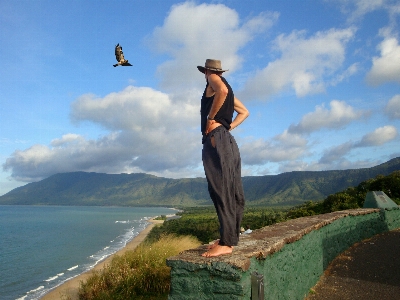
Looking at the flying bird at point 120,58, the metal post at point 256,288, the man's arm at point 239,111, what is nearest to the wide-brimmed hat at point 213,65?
the man's arm at point 239,111

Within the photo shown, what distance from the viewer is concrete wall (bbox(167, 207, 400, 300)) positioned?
278cm

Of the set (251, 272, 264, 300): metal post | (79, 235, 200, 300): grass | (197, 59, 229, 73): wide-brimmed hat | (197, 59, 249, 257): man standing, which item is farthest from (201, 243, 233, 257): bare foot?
(79, 235, 200, 300): grass

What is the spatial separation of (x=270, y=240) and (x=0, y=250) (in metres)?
40.3

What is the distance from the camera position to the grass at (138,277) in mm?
8375

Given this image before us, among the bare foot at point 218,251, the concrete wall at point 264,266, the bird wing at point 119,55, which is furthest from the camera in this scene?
the bird wing at point 119,55

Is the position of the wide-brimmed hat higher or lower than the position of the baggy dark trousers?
higher

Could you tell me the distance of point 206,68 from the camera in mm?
3283

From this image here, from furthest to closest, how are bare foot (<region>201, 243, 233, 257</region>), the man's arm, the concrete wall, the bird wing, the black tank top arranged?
the bird wing → the man's arm → the black tank top → bare foot (<region>201, 243, 233, 257</region>) → the concrete wall

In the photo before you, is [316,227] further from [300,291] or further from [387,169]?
[387,169]

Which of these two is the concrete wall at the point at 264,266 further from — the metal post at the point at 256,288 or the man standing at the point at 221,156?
the man standing at the point at 221,156

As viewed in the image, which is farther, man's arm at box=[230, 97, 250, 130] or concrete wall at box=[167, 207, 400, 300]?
man's arm at box=[230, 97, 250, 130]

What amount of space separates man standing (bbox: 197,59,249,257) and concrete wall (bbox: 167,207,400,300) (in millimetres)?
203

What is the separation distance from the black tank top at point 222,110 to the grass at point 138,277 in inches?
236

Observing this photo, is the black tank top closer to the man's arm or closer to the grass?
the man's arm
